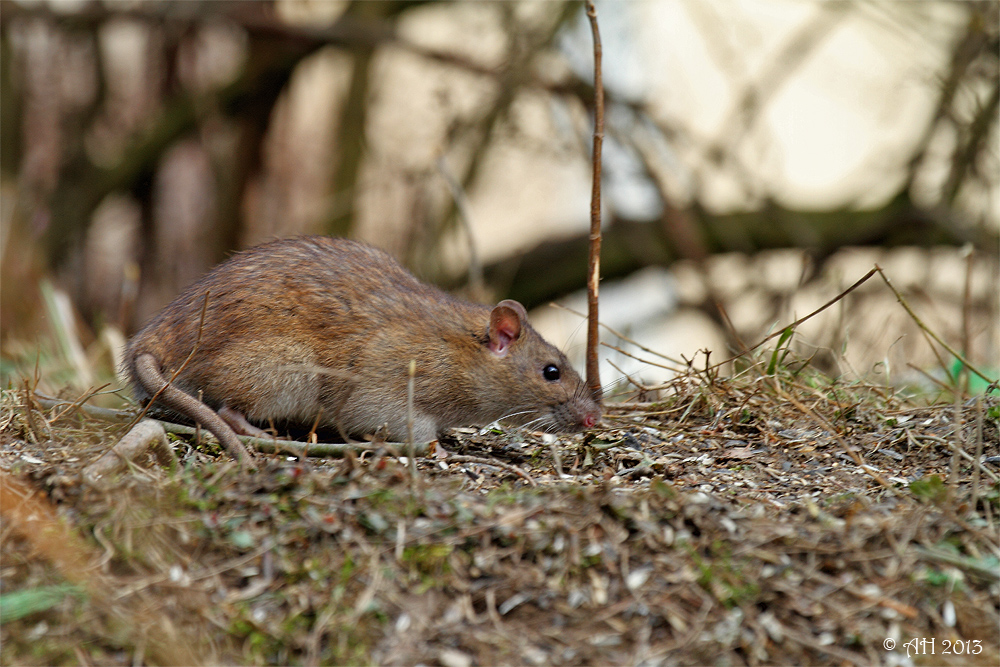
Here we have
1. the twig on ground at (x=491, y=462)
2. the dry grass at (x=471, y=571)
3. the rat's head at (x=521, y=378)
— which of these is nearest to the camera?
the dry grass at (x=471, y=571)

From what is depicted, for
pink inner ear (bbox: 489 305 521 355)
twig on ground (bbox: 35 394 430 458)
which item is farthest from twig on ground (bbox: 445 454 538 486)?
pink inner ear (bbox: 489 305 521 355)

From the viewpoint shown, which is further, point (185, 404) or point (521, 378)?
point (521, 378)

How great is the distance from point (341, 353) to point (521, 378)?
90cm

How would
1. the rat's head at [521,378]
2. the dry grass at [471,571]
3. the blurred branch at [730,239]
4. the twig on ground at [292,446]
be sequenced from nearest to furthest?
the dry grass at [471,571], the twig on ground at [292,446], the rat's head at [521,378], the blurred branch at [730,239]

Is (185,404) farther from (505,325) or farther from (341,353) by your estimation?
(505,325)

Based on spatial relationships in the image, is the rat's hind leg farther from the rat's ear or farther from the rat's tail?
the rat's ear

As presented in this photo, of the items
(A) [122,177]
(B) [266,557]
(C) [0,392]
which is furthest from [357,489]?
(A) [122,177]

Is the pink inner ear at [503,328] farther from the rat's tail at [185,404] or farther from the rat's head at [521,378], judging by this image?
the rat's tail at [185,404]

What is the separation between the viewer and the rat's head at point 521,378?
4.55 m

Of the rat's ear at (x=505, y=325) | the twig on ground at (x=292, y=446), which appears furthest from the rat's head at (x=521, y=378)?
the twig on ground at (x=292, y=446)

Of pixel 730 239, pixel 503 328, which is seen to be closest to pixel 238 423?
pixel 503 328

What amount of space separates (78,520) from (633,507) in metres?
1.57

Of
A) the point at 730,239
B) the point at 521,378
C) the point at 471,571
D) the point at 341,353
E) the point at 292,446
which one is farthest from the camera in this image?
the point at 730,239

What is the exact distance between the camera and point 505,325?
4633 millimetres
